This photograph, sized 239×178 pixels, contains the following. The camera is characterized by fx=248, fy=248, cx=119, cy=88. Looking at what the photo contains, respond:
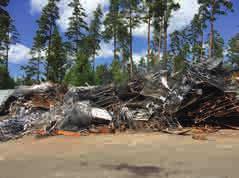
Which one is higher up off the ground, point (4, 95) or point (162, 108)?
point (4, 95)

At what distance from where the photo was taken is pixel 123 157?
17.9ft

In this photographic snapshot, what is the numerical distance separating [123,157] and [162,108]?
12.5ft

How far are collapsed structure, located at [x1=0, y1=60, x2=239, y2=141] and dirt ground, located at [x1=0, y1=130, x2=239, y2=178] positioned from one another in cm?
96

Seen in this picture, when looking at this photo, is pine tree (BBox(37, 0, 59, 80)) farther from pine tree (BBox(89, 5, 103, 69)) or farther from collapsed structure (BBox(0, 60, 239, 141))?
collapsed structure (BBox(0, 60, 239, 141))

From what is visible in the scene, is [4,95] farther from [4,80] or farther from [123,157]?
[4,80]

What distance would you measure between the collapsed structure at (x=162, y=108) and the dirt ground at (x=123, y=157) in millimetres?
957

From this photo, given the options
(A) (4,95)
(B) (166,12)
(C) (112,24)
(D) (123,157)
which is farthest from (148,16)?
(D) (123,157)

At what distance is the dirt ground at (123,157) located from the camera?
4477 millimetres

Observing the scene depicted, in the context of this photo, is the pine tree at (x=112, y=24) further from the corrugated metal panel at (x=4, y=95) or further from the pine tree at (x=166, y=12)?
the corrugated metal panel at (x=4, y=95)

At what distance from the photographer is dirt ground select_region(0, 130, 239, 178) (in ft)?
14.7

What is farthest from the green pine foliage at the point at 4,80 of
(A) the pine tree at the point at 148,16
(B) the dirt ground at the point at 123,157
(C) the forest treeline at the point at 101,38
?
(B) the dirt ground at the point at 123,157

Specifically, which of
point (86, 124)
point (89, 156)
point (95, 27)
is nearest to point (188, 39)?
point (95, 27)

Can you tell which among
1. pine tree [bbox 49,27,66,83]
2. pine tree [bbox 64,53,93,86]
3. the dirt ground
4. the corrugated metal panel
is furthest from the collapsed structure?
pine tree [bbox 49,27,66,83]

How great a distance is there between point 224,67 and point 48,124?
23.4 ft
